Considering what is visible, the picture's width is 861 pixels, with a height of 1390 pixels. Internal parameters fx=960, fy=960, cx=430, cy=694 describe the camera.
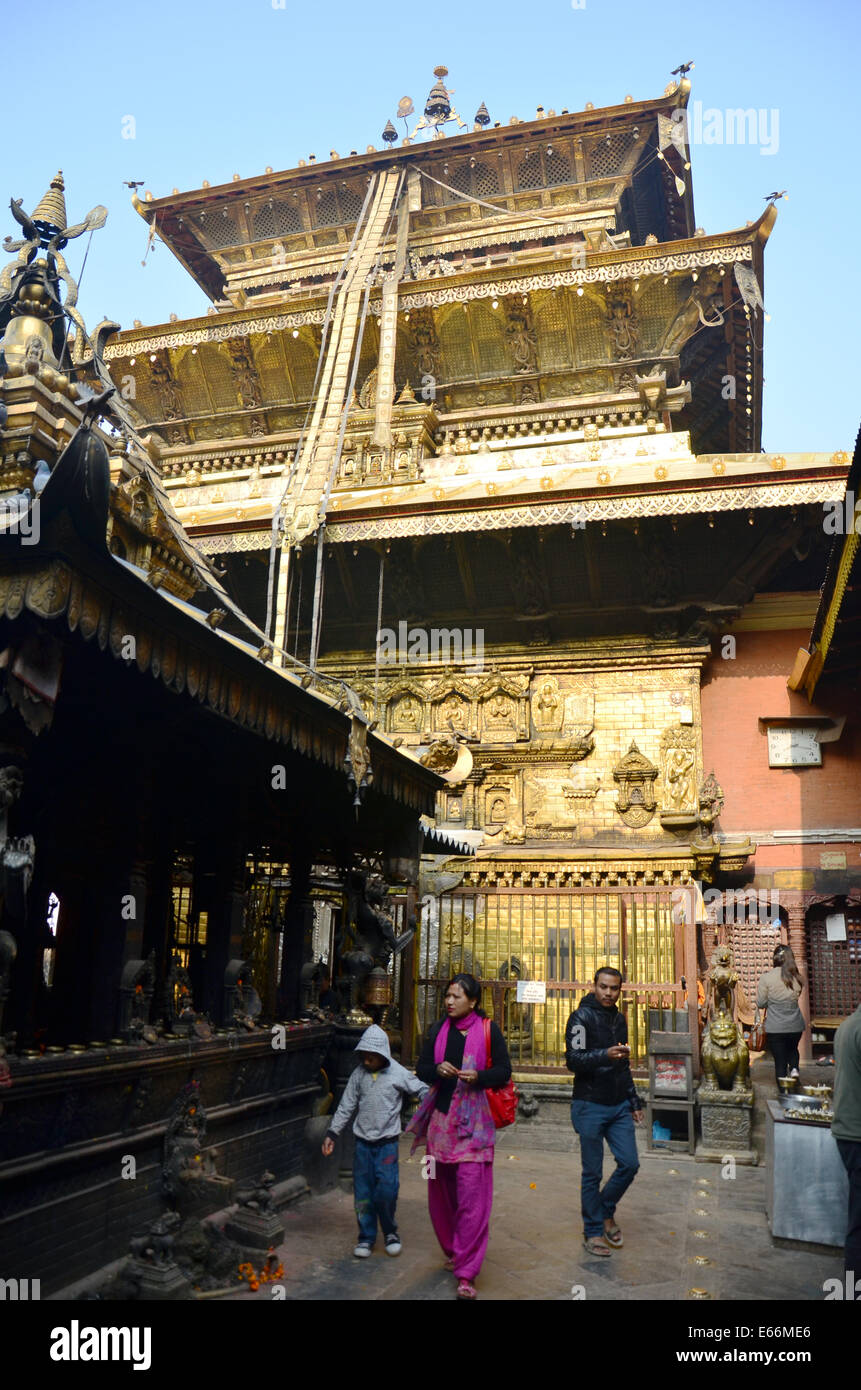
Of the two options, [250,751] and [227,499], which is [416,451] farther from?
[250,751]

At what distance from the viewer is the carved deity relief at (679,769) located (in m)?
13.5

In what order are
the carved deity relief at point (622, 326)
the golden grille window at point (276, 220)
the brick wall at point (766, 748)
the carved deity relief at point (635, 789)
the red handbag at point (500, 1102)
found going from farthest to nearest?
the golden grille window at point (276, 220), the carved deity relief at point (622, 326), the carved deity relief at point (635, 789), the brick wall at point (766, 748), the red handbag at point (500, 1102)

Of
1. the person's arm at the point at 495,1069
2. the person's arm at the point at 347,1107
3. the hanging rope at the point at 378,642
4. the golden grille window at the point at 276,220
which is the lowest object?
the person's arm at the point at 347,1107

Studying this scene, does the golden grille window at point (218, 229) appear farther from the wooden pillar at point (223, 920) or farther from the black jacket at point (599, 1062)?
the black jacket at point (599, 1062)

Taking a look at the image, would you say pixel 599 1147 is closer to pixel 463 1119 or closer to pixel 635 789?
pixel 463 1119

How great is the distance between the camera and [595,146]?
1923cm

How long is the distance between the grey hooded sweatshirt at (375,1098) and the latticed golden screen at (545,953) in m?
5.37

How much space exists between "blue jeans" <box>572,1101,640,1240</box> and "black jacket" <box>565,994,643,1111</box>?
6 cm

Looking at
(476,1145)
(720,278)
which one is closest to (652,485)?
(720,278)

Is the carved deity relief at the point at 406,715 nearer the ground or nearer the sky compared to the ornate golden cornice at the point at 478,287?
nearer the ground

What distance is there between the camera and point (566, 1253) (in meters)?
6.04

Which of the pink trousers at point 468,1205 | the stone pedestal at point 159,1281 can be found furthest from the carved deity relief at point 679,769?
the stone pedestal at point 159,1281

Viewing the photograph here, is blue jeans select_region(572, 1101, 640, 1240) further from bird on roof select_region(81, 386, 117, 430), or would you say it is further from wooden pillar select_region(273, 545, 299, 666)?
wooden pillar select_region(273, 545, 299, 666)
